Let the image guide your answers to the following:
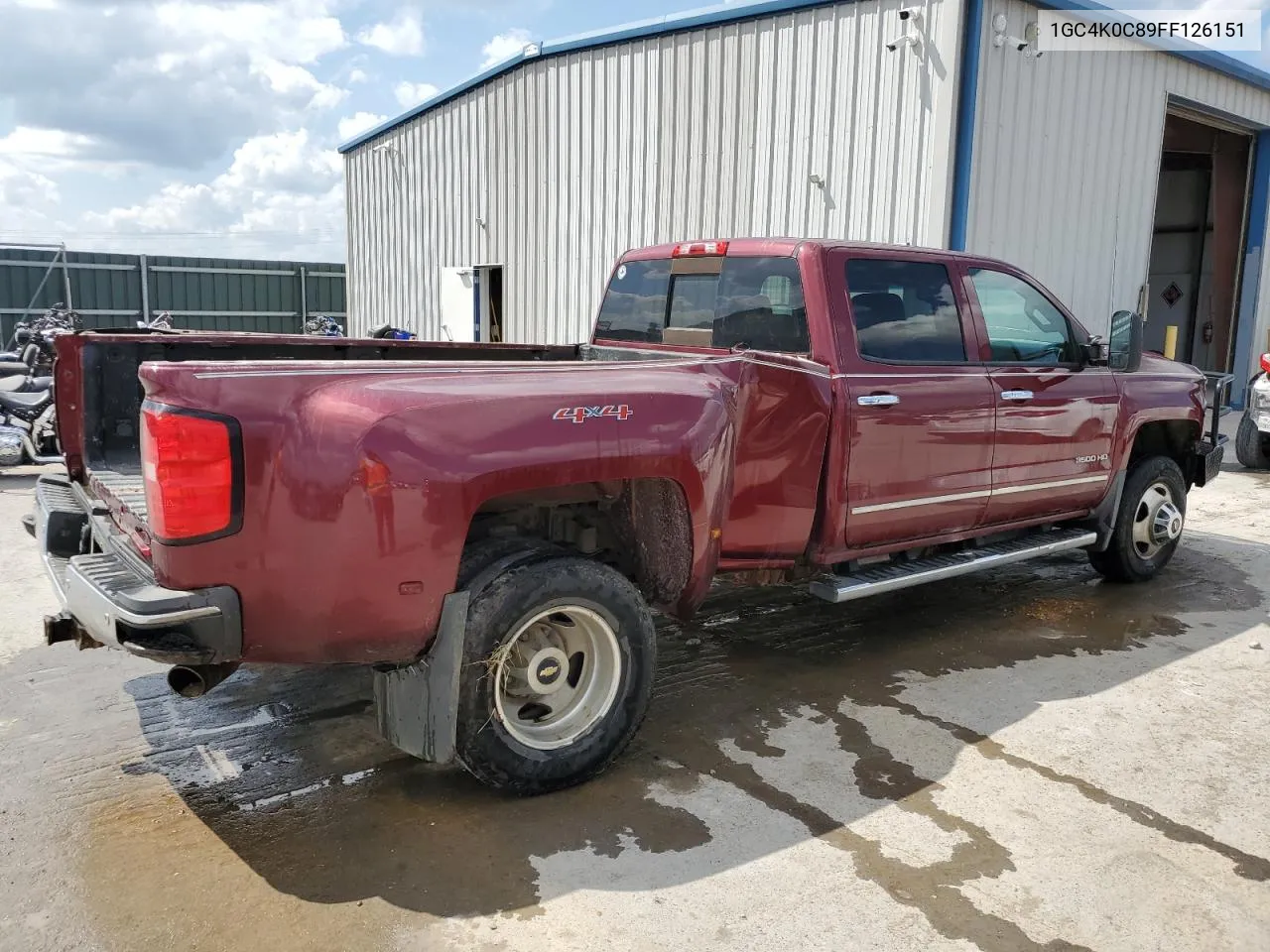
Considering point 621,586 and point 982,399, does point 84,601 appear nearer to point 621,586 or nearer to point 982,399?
point 621,586

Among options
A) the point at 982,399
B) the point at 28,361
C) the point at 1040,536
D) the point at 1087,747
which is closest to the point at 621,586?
the point at 1087,747

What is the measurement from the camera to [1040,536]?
18.3ft

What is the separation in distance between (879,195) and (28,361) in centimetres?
909

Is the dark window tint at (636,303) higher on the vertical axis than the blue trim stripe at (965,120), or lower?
lower

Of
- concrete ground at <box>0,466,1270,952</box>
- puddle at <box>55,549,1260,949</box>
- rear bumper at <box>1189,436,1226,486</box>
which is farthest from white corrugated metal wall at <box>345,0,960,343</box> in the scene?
concrete ground at <box>0,466,1270,952</box>

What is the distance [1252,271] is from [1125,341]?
13368 mm

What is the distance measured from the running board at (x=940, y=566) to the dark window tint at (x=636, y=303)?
5.28 ft

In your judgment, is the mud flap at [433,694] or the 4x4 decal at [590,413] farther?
the 4x4 decal at [590,413]

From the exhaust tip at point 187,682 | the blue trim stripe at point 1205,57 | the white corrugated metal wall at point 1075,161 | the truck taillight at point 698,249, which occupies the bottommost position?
the exhaust tip at point 187,682

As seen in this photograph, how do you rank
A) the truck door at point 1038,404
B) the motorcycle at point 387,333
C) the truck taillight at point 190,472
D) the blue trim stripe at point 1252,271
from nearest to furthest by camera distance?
the truck taillight at point 190,472 < the truck door at point 1038,404 < the motorcycle at point 387,333 < the blue trim stripe at point 1252,271

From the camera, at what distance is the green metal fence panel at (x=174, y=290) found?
2047 cm

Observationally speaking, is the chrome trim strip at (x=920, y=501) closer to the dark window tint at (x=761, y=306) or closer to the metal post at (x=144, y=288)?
the dark window tint at (x=761, y=306)

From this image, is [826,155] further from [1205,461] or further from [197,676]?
[197,676]

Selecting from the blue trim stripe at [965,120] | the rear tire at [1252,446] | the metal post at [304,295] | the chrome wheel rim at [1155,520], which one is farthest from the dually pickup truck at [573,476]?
the metal post at [304,295]
